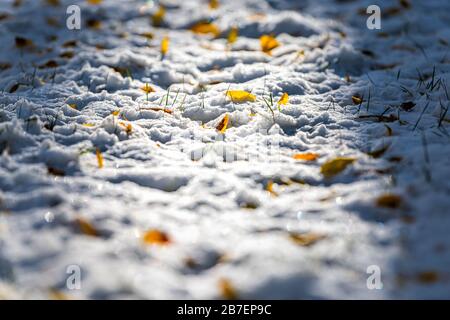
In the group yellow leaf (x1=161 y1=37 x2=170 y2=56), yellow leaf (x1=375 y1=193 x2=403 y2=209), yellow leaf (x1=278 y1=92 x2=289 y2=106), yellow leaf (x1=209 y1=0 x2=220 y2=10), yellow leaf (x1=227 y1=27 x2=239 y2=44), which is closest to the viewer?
yellow leaf (x1=375 y1=193 x2=403 y2=209)

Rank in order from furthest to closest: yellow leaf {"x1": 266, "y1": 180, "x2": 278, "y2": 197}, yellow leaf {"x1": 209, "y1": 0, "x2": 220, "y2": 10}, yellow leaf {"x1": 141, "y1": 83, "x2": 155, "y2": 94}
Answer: yellow leaf {"x1": 209, "y1": 0, "x2": 220, "y2": 10} < yellow leaf {"x1": 141, "y1": 83, "x2": 155, "y2": 94} < yellow leaf {"x1": 266, "y1": 180, "x2": 278, "y2": 197}

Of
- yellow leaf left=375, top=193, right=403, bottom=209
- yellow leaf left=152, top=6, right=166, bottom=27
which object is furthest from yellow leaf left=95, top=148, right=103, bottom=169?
yellow leaf left=152, top=6, right=166, bottom=27

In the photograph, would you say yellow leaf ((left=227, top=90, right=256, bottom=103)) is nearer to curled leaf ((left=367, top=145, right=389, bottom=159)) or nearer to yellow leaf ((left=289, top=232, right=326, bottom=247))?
curled leaf ((left=367, top=145, right=389, bottom=159))

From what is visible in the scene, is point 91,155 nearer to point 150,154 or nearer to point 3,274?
point 150,154

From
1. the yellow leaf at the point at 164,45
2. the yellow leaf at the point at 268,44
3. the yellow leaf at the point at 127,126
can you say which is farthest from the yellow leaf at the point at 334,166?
the yellow leaf at the point at 164,45

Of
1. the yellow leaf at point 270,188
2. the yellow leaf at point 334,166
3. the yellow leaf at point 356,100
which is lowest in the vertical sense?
the yellow leaf at point 270,188

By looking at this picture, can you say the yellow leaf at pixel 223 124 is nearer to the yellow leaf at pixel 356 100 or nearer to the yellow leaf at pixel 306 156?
the yellow leaf at pixel 306 156

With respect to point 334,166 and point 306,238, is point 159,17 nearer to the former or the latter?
point 334,166
